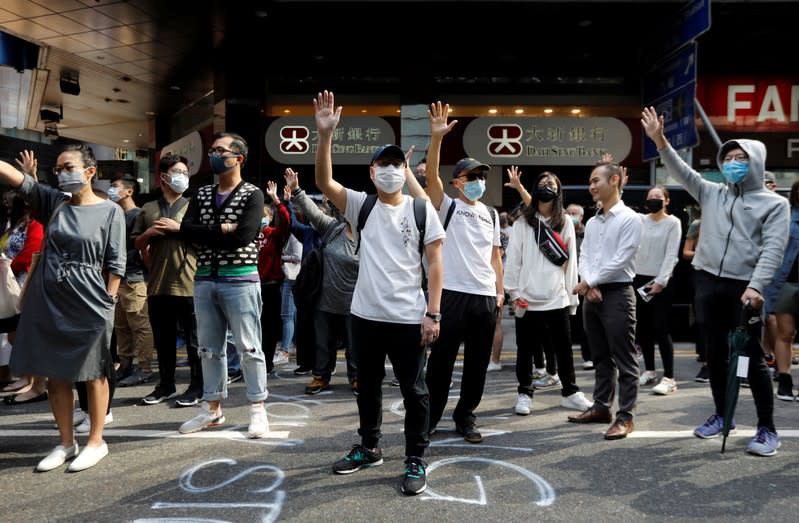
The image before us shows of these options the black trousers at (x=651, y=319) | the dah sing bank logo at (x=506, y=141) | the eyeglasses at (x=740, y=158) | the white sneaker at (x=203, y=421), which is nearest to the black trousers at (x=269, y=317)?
the white sneaker at (x=203, y=421)

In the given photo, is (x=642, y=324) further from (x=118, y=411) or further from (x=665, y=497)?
(x=118, y=411)

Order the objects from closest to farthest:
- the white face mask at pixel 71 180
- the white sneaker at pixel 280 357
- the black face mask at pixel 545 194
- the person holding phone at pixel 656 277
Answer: the white face mask at pixel 71 180 < the black face mask at pixel 545 194 < the person holding phone at pixel 656 277 < the white sneaker at pixel 280 357

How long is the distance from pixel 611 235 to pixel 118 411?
3.86 m

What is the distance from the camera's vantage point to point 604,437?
14.0 feet

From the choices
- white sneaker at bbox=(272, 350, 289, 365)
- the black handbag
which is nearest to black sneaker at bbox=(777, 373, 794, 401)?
the black handbag

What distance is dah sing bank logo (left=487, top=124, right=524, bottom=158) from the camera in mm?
12266

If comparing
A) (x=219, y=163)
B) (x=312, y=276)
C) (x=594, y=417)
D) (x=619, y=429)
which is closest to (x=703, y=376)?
(x=594, y=417)

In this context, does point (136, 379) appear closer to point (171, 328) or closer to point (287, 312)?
point (171, 328)

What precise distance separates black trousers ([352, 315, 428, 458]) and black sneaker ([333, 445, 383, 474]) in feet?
0.84

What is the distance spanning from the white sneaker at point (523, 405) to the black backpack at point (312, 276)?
6.53 ft

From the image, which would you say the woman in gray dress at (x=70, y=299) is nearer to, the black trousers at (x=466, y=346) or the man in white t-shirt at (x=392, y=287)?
the man in white t-shirt at (x=392, y=287)

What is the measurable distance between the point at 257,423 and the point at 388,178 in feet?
6.18

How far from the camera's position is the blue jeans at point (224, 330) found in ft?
14.0

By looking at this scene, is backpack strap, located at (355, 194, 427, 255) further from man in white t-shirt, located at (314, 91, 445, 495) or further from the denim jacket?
the denim jacket
